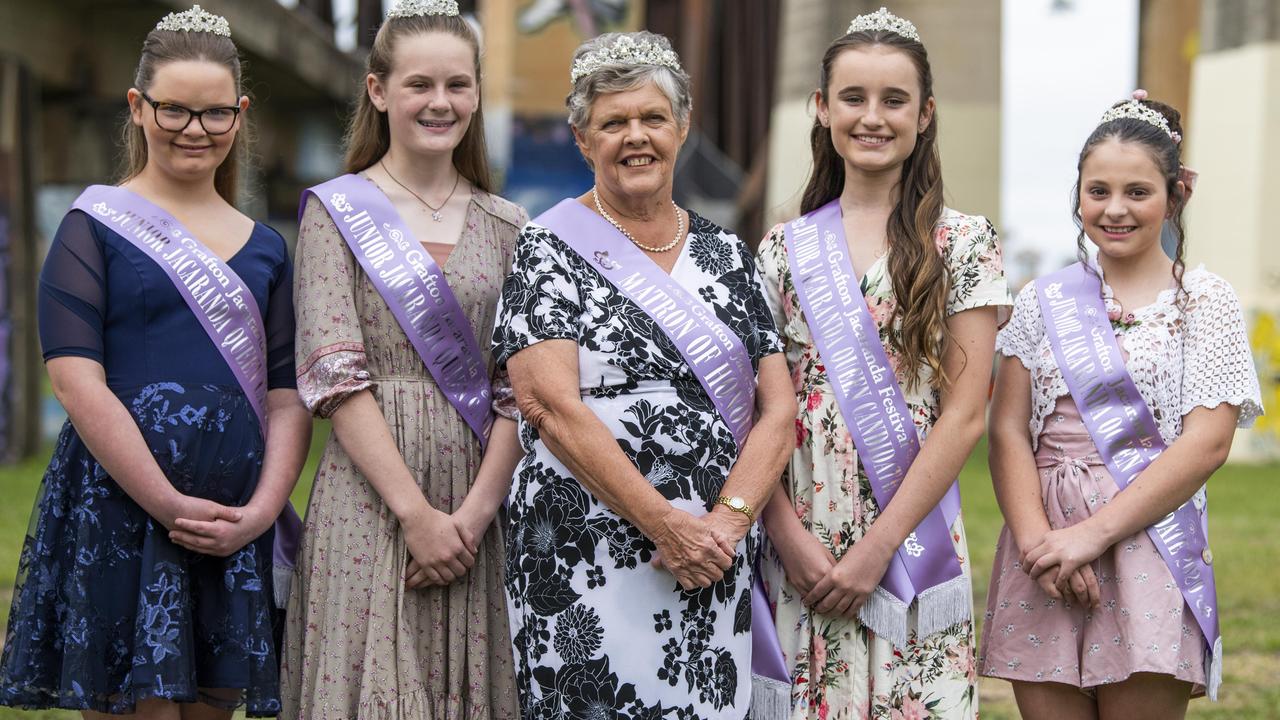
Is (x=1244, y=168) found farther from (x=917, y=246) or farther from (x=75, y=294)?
(x=75, y=294)

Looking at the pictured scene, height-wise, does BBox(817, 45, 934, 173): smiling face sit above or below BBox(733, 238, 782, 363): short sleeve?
above

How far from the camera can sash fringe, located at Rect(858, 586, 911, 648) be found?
3.31 meters

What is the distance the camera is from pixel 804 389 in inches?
137

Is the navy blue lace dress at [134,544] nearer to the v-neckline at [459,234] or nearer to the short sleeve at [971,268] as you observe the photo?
the v-neckline at [459,234]

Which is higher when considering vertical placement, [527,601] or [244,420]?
[244,420]

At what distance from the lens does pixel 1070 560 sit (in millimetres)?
3379

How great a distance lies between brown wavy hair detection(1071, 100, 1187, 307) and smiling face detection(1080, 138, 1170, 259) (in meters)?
0.02

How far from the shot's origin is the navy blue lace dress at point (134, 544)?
10.7 ft

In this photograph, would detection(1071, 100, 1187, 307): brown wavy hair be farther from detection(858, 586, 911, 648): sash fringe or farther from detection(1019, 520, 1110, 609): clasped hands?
detection(858, 586, 911, 648): sash fringe

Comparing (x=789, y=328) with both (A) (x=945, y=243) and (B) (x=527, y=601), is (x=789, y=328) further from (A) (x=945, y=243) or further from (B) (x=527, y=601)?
(B) (x=527, y=601)

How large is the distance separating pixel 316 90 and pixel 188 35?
54.4 ft

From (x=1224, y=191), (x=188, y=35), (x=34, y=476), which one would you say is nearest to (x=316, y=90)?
(x=34, y=476)

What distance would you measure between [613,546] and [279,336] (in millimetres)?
984

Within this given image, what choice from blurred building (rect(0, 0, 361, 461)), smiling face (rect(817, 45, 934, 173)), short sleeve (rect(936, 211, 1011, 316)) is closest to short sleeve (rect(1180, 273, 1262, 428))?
short sleeve (rect(936, 211, 1011, 316))
